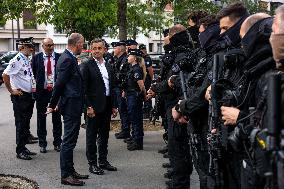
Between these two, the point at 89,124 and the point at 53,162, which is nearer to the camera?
the point at 89,124

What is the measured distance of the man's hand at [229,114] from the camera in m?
3.49

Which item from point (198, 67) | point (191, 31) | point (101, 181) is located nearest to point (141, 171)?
point (101, 181)

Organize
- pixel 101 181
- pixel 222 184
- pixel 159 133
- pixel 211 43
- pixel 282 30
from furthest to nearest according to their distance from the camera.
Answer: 1. pixel 159 133
2. pixel 101 181
3. pixel 211 43
4. pixel 222 184
5. pixel 282 30

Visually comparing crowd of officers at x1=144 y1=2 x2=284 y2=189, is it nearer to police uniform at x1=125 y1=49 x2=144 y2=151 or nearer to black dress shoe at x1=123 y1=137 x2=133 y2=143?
police uniform at x1=125 y1=49 x2=144 y2=151

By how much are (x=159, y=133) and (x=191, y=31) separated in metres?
4.47

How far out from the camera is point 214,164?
3.97 metres

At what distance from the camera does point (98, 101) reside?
6.73m

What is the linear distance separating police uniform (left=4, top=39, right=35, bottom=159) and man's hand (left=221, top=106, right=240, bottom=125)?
4.93 meters

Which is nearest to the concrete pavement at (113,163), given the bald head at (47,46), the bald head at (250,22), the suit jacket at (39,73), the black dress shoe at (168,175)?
the black dress shoe at (168,175)

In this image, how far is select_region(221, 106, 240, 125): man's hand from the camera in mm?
3494

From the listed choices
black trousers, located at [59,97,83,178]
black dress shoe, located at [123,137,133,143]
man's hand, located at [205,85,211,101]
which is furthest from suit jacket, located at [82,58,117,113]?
man's hand, located at [205,85,211,101]

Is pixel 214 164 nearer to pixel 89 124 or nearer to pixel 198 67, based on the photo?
pixel 198 67

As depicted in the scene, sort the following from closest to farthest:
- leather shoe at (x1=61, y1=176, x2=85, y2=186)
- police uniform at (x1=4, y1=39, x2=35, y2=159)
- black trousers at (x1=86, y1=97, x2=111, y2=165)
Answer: leather shoe at (x1=61, y1=176, x2=85, y2=186)
black trousers at (x1=86, y1=97, x2=111, y2=165)
police uniform at (x1=4, y1=39, x2=35, y2=159)

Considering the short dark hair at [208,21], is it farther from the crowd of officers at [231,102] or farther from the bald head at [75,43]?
the bald head at [75,43]
